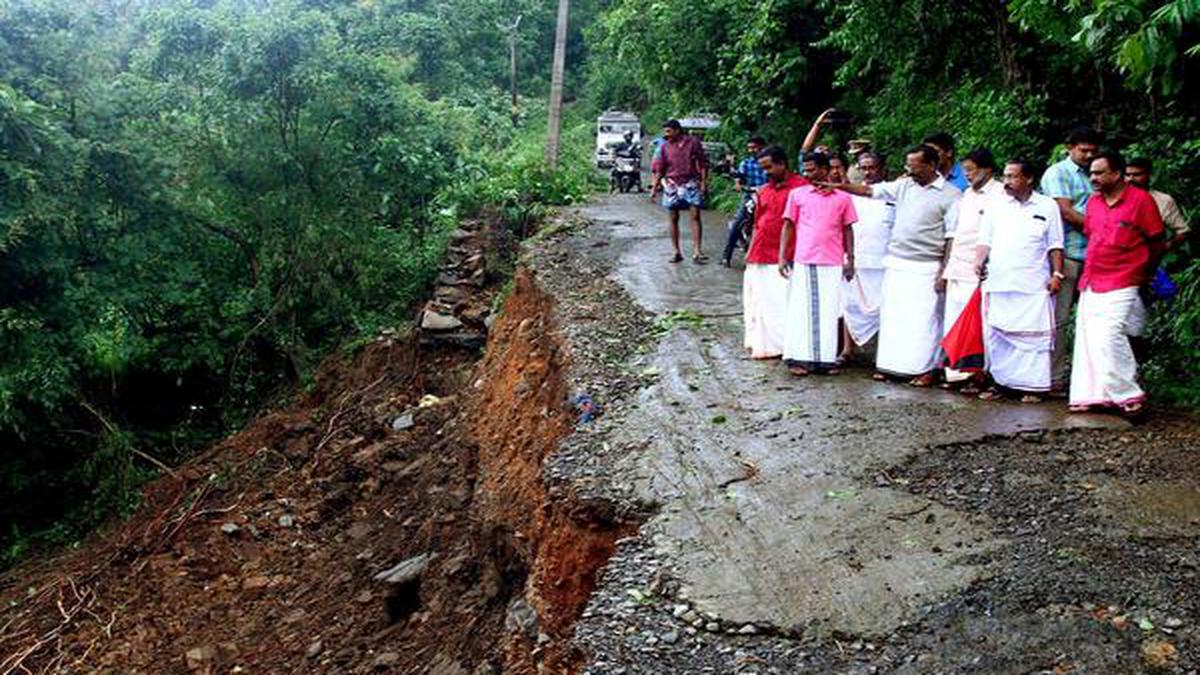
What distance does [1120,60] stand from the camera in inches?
178

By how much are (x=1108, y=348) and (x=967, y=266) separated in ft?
3.46

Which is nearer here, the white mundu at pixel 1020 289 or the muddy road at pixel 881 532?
the muddy road at pixel 881 532

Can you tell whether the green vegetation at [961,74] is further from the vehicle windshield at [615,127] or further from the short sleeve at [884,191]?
the vehicle windshield at [615,127]

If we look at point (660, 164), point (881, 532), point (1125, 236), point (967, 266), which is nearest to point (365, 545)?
point (660, 164)

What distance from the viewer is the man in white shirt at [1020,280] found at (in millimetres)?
5984

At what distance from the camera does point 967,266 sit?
638 cm

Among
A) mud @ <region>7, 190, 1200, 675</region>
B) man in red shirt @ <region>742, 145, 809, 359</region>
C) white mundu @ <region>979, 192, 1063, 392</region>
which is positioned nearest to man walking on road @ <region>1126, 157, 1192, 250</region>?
white mundu @ <region>979, 192, 1063, 392</region>

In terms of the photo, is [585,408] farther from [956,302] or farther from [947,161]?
[947,161]

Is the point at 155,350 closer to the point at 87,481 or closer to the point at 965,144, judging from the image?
the point at 87,481

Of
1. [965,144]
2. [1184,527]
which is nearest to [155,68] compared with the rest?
[965,144]

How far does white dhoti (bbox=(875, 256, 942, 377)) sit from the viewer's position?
6633 millimetres

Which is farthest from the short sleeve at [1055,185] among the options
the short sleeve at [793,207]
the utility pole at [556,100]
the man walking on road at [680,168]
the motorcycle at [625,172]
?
the motorcycle at [625,172]

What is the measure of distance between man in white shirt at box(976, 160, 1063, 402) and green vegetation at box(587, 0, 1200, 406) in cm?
80

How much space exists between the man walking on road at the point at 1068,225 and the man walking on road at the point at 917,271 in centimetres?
60
